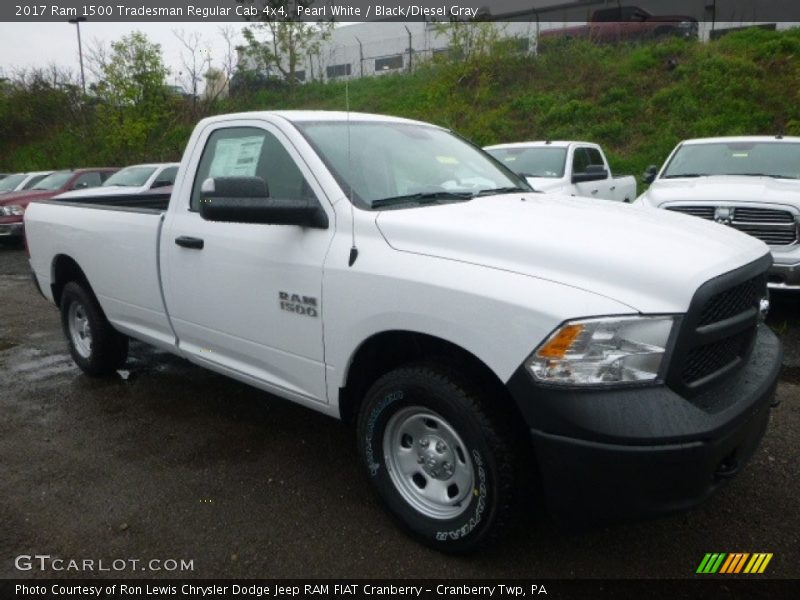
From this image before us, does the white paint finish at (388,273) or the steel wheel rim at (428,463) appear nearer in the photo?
the white paint finish at (388,273)

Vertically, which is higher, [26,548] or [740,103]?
[740,103]

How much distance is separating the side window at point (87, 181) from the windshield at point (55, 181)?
0.22m

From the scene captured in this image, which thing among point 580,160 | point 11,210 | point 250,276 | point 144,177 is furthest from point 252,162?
point 11,210

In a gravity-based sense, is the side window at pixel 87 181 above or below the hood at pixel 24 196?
above

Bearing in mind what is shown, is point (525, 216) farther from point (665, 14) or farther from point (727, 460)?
point (665, 14)

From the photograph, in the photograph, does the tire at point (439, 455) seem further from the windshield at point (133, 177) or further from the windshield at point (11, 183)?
the windshield at point (11, 183)

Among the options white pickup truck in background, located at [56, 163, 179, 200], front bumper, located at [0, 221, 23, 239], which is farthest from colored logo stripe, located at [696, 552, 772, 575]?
front bumper, located at [0, 221, 23, 239]

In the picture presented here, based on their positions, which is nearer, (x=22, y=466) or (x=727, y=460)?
(x=727, y=460)

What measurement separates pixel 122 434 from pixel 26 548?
118 centimetres

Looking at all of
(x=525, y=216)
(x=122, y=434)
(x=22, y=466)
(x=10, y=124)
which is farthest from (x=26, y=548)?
(x=10, y=124)

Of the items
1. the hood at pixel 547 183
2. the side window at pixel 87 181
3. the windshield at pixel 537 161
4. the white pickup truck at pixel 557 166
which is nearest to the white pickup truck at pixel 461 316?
the hood at pixel 547 183

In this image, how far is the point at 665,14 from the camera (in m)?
20.1

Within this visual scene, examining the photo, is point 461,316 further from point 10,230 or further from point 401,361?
point 10,230

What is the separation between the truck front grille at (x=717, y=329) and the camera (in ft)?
7.04
